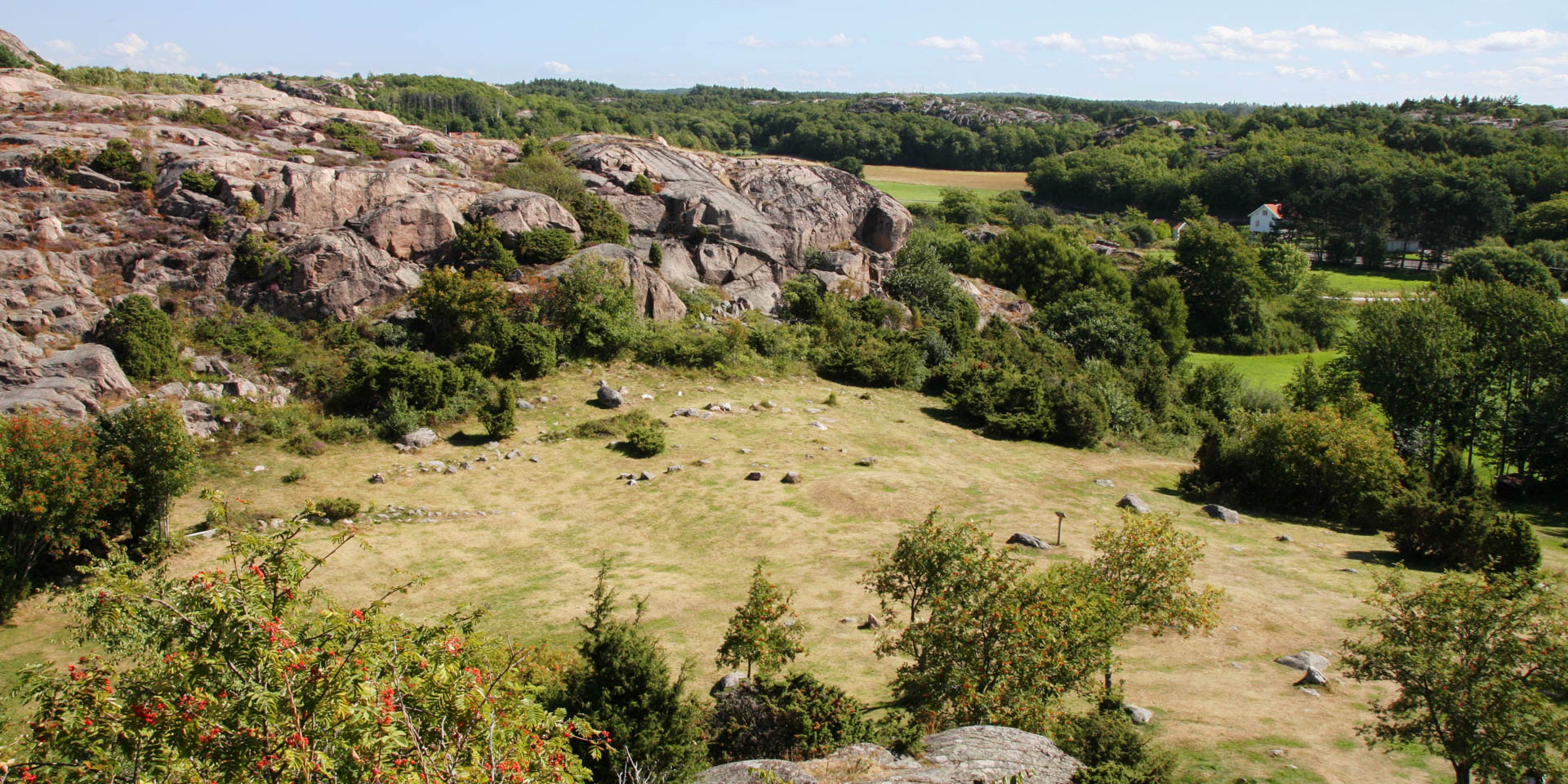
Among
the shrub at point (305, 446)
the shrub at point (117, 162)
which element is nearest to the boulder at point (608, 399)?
the shrub at point (305, 446)

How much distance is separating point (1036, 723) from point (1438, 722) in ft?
14.5

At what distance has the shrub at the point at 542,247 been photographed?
1288 inches

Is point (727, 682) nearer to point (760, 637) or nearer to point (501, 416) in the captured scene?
point (760, 637)

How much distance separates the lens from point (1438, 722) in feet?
32.0

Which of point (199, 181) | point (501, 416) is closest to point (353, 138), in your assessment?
point (199, 181)

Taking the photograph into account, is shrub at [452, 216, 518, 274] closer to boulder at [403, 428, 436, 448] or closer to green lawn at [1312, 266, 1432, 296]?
boulder at [403, 428, 436, 448]

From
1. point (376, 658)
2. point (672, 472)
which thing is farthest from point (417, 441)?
point (376, 658)

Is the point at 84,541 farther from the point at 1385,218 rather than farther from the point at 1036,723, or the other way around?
the point at 1385,218

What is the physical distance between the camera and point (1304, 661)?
47.9 ft

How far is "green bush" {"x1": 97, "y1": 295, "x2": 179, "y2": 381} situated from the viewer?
75.9 ft

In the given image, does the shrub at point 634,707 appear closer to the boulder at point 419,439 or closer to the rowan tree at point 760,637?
the rowan tree at point 760,637

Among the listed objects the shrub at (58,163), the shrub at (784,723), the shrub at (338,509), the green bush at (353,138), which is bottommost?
the shrub at (338,509)

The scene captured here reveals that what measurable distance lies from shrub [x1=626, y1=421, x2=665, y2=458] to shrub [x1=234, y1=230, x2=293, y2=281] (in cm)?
1410

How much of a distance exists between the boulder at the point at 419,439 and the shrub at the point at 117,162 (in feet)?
56.5
